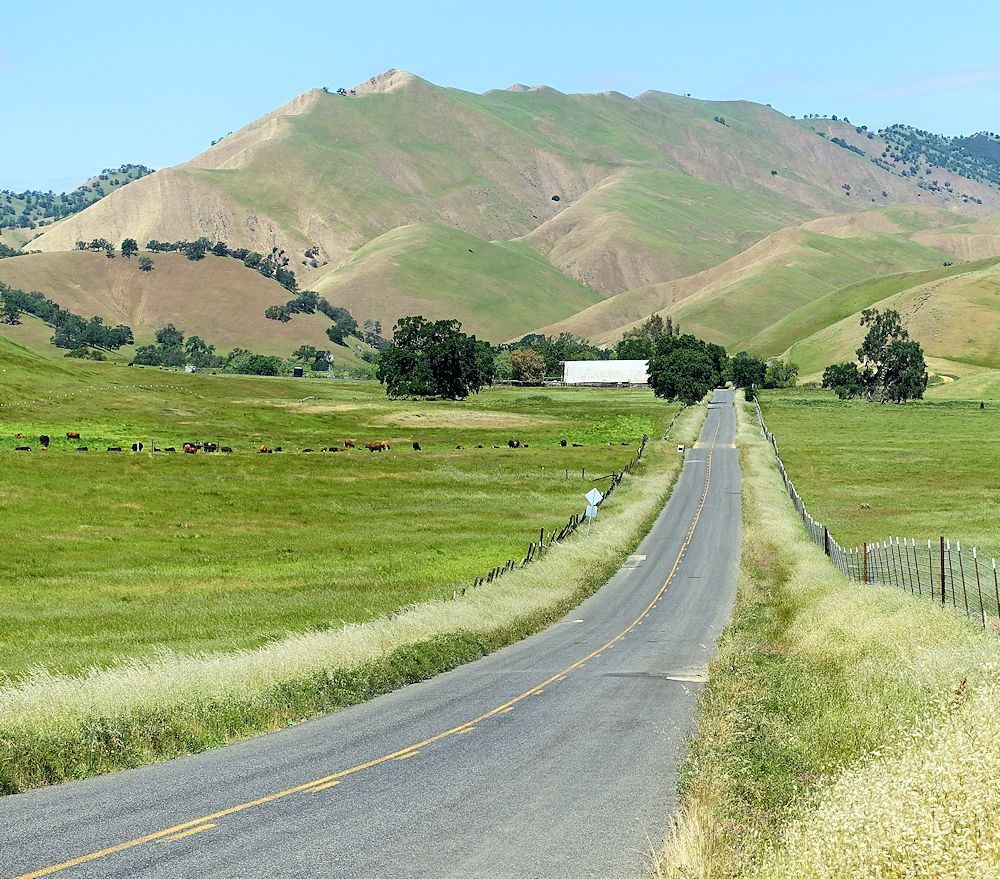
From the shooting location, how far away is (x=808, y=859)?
11.9 meters

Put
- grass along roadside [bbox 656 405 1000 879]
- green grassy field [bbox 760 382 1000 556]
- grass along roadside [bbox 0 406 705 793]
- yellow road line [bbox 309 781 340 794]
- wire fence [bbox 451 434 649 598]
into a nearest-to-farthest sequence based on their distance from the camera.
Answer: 1. grass along roadside [bbox 656 405 1000 879]
2. yellow road line [bbox 309 781 340 794]
3. grass along roadside [bbox 0 406 705 793]
4. wire fence [bbox 451 434 649 598]
5. green grassy field [bbox 760 382 1000 556]

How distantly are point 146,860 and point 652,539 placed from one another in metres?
73.5

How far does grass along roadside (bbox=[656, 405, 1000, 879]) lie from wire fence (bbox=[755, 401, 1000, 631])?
3.12 metres

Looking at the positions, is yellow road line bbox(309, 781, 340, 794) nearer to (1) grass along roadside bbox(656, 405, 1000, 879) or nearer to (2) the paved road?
(2) the paved road

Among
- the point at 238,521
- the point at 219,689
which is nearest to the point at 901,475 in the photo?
the point at 238,521

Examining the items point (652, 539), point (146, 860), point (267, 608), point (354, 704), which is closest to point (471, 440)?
point (652, 539)

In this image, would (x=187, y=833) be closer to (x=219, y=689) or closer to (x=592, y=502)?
(x=219, y=689)

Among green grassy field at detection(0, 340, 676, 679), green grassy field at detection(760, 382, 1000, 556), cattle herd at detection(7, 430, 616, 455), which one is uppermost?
cattle herd at detection(7, 430, 616, 455)

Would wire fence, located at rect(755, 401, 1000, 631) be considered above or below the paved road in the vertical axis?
below

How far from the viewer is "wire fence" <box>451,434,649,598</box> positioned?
58.7 meters

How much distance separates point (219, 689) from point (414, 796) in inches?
381

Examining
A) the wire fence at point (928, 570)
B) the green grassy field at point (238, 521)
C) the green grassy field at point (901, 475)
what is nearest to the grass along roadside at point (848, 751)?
the wire fence at point (928, 570)

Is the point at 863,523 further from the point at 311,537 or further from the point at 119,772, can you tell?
the point at 119,772

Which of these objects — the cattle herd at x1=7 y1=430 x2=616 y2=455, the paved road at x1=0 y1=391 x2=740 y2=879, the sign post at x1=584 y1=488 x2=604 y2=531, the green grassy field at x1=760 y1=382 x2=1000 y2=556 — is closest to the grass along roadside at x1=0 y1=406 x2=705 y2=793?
the paved road at x1=0 y1=391 x2=740 y2=879
